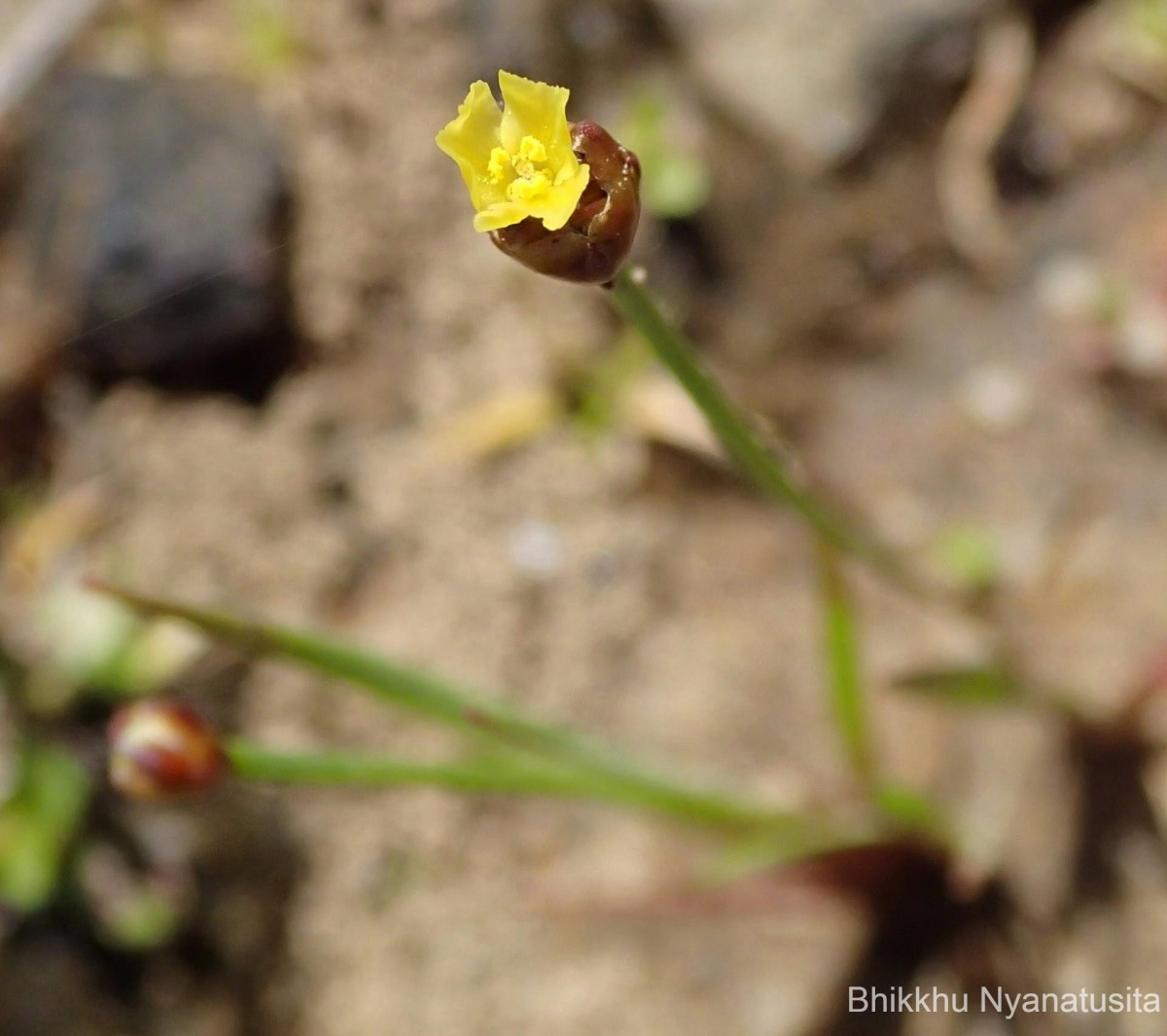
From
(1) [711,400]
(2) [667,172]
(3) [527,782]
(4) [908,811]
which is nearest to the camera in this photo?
(1) [711,400]

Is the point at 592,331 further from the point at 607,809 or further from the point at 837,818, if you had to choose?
the point at 837,818

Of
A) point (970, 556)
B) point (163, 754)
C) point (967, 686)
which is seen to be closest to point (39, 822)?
point (163, 754)

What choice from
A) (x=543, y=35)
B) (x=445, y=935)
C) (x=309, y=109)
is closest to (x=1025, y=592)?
(x=445, y=935)

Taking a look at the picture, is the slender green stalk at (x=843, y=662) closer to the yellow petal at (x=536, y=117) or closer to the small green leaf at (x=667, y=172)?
the yellow petal at (x=536, y=117)

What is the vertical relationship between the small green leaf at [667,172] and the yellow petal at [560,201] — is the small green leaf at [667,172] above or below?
above

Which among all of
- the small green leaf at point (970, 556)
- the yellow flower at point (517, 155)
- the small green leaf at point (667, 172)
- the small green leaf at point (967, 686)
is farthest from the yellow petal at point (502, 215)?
the small green leaf at point (667, 172)

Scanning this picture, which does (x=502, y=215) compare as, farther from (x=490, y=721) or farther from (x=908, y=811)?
(x=908, y=811)
